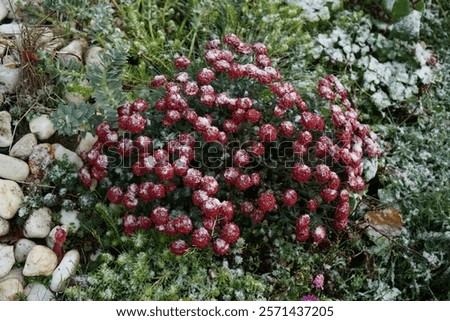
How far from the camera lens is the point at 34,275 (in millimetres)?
2656

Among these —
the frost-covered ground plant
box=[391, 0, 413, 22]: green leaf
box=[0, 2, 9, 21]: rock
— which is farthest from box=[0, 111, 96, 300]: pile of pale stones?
box=[391, 0, 413, 22]: green leaf

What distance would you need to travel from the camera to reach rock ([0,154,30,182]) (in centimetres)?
282

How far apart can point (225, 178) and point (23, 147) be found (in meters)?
1.09

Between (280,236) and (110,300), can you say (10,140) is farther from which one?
(280,236)

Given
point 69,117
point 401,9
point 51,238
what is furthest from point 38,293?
point 401,9

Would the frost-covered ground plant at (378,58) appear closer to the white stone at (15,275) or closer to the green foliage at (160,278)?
the green foliage at (160,278)

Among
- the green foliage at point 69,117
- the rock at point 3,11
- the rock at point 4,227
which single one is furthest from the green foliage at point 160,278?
the rock at point 3,11

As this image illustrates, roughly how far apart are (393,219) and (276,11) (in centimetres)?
140

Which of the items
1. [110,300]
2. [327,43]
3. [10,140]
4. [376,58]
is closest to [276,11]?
[327,43]

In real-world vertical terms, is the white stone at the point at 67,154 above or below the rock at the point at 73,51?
Result: below

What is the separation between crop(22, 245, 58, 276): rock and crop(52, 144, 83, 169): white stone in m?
0.48

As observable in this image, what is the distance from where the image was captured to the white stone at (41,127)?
2947 millimetres

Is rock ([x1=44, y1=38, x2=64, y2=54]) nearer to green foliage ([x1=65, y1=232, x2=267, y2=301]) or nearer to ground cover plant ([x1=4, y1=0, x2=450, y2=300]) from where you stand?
ground cover plant ([x1=4, y1=0, x2=450, y2=300])

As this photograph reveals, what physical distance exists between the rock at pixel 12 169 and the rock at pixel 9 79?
421 mm
